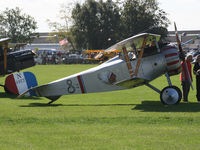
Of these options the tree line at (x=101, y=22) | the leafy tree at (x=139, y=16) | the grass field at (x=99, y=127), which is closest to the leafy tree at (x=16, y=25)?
the tree line at (x=101, y=22)

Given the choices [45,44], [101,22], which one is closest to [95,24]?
[101,22]

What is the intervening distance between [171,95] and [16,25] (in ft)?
202

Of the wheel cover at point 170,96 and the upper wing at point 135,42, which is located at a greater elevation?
the upper wing at point 135,42

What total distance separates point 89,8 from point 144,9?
1056 cm

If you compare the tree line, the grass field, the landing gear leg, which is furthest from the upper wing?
the tree line

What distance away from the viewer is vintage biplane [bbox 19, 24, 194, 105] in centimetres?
1123

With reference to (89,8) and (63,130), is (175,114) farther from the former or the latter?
(89,8)

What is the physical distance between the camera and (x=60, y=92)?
1222cm

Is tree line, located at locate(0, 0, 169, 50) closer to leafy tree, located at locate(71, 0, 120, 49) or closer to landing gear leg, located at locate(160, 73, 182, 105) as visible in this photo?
leafy tree, located at locate(71, 0, 120, 49)

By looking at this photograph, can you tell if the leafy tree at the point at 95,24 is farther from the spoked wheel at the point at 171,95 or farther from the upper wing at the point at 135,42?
the spoked wheel at the point at 171,95

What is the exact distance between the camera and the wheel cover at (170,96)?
36.3 ft

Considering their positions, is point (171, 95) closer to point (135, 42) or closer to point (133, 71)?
point (133, 71)

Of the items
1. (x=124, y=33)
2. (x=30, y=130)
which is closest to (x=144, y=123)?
(x=30, y=130)

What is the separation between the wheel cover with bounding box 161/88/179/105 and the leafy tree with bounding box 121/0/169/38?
185 feet
